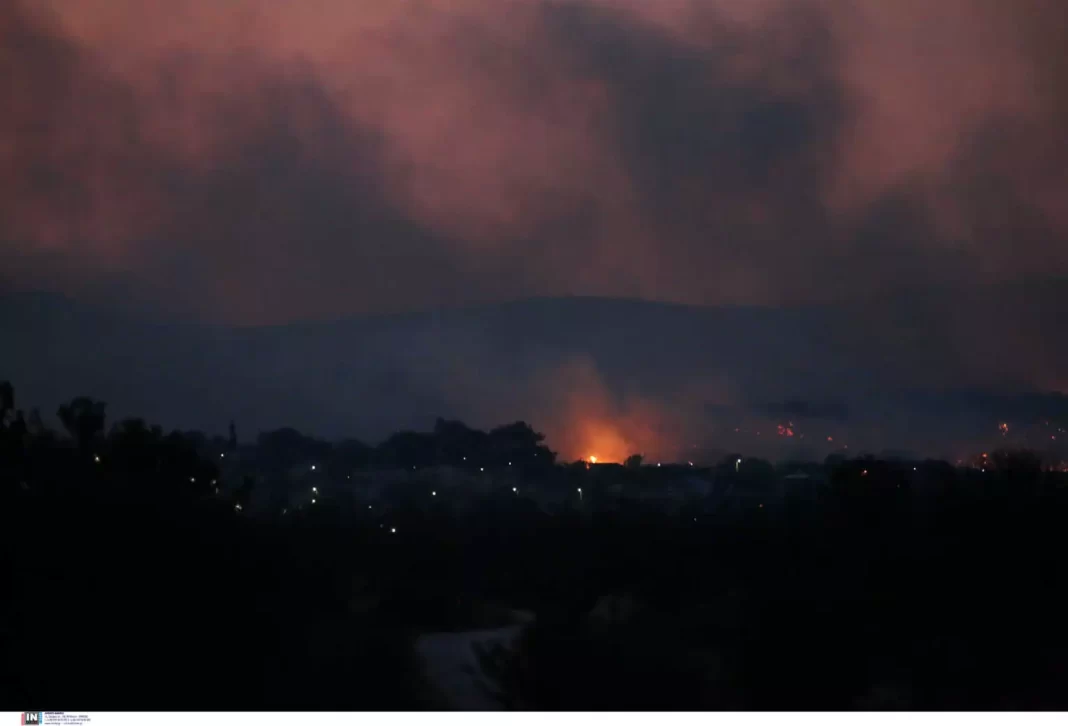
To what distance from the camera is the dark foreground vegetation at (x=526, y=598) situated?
1427 centimetres

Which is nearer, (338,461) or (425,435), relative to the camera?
(338,461)

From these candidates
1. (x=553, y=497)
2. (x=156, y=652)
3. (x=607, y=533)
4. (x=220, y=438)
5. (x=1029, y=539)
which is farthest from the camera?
(x=220, y=438)

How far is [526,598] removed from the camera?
2052 cm

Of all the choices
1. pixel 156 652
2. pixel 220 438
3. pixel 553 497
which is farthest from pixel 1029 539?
pixel 220 438

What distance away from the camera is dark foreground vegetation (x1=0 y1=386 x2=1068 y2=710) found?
1427cm

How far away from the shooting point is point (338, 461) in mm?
43781

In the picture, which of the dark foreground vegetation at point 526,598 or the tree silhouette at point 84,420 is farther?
the tree silhouette at point 84,420

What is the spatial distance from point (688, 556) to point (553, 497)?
1558 cm

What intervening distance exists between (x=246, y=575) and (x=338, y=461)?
2633 cm

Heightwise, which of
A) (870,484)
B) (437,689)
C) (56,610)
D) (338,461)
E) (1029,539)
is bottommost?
(437,689)

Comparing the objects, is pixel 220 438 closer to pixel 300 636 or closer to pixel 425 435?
pixel 425 435

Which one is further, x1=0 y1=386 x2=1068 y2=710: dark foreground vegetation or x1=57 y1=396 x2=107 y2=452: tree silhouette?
x1=57 y1=396 x2=107 y2=452: tree silhouette

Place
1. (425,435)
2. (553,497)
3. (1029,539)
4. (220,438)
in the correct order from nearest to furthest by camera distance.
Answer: (1029,539) < (553,497) < (220,438) < (425,435)

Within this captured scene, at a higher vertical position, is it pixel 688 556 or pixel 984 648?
pixel 688 556
